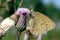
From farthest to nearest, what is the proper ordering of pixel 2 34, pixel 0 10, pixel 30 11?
pixel 0 10 → pixel 30 11 → pixel 2 34

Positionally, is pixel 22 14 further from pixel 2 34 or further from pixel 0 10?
pixel 0 10

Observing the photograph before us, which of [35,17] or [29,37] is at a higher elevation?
[35,17]

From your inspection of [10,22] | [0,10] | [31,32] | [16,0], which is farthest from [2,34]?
[0,10]

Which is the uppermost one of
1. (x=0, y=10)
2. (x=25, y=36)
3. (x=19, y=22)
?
(x=19, y=22)

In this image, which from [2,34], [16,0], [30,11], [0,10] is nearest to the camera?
[2,34]
